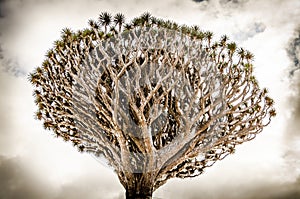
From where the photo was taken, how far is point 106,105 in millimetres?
7172

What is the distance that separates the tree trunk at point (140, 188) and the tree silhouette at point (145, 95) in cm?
2

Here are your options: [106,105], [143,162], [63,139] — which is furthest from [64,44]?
[143,162]

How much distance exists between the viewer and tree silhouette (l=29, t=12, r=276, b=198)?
7262 mm

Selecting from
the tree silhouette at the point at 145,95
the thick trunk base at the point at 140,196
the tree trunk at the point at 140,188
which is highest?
the tree silhouette at the point at 145,95

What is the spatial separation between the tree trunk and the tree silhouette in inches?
0.9

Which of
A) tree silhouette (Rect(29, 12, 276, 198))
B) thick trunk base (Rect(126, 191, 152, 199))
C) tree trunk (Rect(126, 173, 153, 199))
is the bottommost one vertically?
thick trunk base (Rect(126, 191, 152, 199))

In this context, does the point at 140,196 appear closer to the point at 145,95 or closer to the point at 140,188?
the point at 140,188

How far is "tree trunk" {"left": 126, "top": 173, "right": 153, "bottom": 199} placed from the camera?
23.7ft

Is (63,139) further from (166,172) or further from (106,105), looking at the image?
(166,172)

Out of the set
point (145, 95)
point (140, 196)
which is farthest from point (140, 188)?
point (145, 95)

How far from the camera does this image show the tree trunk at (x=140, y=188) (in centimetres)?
722

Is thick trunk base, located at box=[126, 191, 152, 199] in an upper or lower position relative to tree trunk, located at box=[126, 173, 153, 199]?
lower

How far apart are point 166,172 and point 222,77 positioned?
2781mm

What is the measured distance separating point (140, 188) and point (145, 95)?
2.18m
